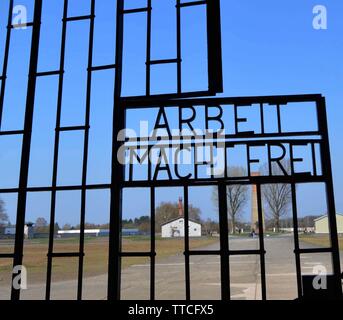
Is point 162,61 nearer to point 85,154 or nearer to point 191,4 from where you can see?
point 191,4

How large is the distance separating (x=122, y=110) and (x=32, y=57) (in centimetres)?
104

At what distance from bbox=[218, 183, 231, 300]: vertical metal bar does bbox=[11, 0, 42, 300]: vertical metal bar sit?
1668mm

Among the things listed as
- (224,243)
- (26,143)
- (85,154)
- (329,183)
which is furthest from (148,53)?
(329,183)

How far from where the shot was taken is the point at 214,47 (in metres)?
3.30

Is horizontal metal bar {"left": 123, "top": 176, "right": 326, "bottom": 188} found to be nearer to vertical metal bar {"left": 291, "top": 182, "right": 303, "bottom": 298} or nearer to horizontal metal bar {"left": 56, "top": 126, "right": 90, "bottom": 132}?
vertical metal bar {"left": 291, "top": 182, "right": 303, "bottom": 298}

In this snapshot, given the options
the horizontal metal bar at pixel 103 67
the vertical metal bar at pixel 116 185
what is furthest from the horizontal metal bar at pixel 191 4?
the horizontal metal bar at pixel 103 67

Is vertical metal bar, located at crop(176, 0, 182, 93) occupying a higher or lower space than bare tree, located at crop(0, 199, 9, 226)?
higher

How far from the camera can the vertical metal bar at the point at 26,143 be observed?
336cm

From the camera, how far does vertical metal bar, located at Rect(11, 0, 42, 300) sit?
132 inches

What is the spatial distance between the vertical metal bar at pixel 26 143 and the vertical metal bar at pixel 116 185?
2.61 ft

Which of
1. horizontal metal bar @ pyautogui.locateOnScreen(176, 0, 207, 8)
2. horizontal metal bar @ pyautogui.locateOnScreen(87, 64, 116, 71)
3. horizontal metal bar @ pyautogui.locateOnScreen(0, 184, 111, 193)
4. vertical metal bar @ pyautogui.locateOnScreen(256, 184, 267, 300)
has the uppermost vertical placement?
horizontal metal bar @ pyautogui.locateOnScreen(176, 0, 207, 8)

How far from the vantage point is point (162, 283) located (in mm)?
10016

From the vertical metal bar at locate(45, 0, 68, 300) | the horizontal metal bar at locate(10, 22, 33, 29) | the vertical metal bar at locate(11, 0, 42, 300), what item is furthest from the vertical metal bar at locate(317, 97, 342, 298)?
the horizontal metal bar at locate(10, 22, 33, 29)
